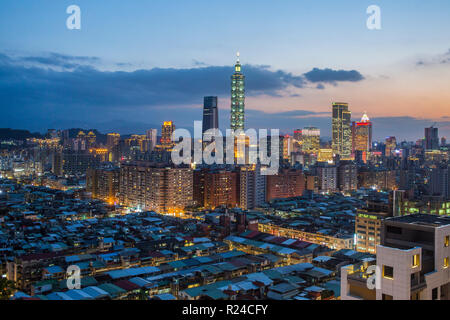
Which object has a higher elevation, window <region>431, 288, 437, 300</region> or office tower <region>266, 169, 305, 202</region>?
window <region>431, 288, 437, 300</region>

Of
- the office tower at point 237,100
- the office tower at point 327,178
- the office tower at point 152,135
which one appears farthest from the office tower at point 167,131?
the office tower at point 327,178

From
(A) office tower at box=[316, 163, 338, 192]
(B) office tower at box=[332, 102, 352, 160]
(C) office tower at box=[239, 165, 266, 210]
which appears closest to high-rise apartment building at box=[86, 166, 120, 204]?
(C) office tower at box=[239, 165, 266, 210]

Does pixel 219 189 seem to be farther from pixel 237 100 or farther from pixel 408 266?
pixel 237 100

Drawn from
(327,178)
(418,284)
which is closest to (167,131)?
(327,178)

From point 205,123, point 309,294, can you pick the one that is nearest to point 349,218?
point 309,294

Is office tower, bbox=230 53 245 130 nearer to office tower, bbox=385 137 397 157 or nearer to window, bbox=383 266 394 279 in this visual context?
office tower, bbox=385 137 397 157

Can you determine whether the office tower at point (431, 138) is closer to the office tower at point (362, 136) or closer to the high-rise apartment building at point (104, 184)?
the office tower at point (362, 136)
